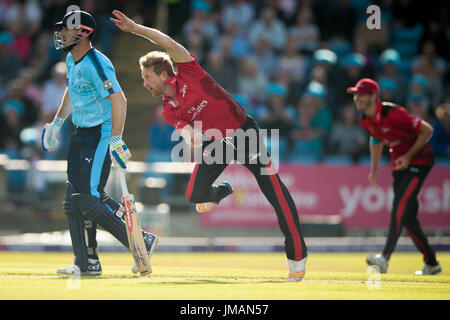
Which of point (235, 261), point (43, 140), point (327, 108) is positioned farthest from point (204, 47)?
point (43, 140)

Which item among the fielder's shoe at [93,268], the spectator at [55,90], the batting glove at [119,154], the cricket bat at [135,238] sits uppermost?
the batting glove at [119,154]

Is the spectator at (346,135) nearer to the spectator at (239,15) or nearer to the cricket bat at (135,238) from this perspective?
the spectator at (239,15)

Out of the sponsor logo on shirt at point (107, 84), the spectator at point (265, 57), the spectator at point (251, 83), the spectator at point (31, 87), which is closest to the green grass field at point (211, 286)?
the sponsor logo on shirt at point (107, 84)

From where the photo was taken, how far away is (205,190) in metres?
8.30

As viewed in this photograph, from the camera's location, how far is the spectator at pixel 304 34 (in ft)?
66.1

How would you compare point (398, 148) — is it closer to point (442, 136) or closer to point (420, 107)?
point (420, 107)

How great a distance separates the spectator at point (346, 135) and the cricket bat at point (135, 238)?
1015cm

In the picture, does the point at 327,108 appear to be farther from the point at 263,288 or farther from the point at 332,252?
the point at 263,288

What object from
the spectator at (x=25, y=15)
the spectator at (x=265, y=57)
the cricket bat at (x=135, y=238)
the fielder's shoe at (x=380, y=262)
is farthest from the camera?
the spectator at (x=25, y=15)

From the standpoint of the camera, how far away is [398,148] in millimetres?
10758

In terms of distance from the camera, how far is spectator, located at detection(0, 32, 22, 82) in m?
19.4

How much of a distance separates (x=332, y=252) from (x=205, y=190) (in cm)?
821

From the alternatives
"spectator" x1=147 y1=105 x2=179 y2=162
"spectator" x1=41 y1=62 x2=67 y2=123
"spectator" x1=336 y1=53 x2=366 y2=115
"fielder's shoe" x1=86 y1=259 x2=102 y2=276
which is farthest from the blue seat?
"fielder's shoe" x1=86 y1=259 x2=102 y2=276

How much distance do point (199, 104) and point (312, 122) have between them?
10102 mm
